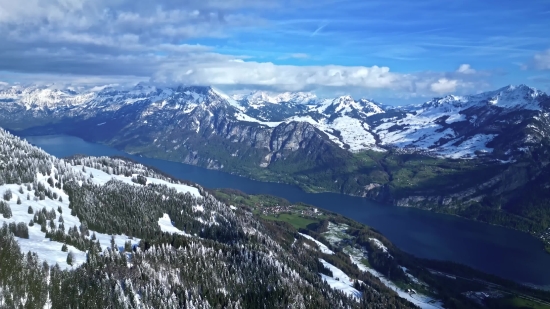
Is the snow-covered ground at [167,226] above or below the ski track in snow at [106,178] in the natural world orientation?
below

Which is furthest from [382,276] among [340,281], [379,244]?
[340,281]

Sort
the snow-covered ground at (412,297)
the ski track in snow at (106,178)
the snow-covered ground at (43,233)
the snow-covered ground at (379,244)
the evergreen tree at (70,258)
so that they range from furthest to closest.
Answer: the snow-covered ground at (379,244) → the ski track in snow at (106,178) → the snow-covered ground at (412,297) → the snow-covered ground at (43,233) → the evergreen tree at (70,258)

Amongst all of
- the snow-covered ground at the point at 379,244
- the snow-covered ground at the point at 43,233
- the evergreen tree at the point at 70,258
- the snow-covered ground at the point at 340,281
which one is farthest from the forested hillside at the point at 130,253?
the snow-covered ground at the point at 379,244

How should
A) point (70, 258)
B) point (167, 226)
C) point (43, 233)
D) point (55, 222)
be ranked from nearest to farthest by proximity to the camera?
point (70, 258)
point (43, 233)
point (55, 222)
point (167, 226)

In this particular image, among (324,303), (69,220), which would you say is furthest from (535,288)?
(69,220)

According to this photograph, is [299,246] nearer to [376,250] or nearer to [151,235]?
[376,250]

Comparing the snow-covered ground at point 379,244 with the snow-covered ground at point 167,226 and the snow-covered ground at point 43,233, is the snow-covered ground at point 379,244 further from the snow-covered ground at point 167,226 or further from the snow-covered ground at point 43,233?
the snow-covered ground at point 43,233

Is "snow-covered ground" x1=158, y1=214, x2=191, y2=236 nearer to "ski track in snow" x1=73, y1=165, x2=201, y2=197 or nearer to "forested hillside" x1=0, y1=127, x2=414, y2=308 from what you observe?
"forested hillside" x1=0, y1=127, x2=414, y2=308

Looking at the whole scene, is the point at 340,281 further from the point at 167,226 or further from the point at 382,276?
the point at 167,226
